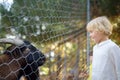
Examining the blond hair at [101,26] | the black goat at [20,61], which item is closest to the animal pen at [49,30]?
the black goat at [20,61]

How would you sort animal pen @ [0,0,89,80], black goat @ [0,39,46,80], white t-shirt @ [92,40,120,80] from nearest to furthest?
white t-shirt @ [92,40,120,80] → animal pen @ [0,0,89,80] → black goat @ [0,39,46,80]

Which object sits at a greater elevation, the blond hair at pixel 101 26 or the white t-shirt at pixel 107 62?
the blond hair at pixel 101 26

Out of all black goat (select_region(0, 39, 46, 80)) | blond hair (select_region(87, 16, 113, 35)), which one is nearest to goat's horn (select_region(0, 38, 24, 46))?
black goat (select_region(0, 39, 46, 80))

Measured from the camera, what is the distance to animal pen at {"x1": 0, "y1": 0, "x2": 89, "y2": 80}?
3135 millimetres

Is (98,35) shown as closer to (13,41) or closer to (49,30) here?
(13,41)

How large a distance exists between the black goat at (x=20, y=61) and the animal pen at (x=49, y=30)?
0.03 metres

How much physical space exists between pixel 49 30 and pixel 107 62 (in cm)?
115

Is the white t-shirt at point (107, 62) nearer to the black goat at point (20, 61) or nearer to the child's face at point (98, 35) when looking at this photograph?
the child's face at point (98, 35)

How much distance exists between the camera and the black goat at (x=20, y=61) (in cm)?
333

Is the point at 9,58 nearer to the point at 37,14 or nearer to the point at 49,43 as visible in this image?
the point at 37,14

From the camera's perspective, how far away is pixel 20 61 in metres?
3.44

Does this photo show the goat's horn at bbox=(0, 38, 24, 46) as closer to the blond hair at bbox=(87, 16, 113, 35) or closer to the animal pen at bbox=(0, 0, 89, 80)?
the animal pen at bbox=(0, 0, 89, 80)

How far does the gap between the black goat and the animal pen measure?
0.11ft

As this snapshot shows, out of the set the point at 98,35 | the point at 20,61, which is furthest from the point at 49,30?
the point at 98,35
